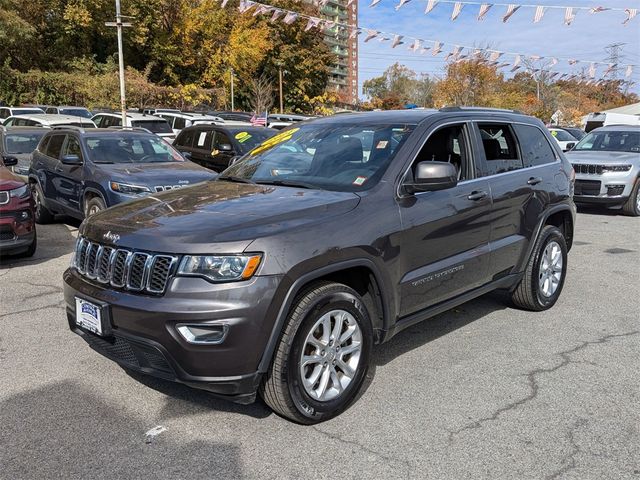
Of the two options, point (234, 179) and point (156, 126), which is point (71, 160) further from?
point (156, 126)

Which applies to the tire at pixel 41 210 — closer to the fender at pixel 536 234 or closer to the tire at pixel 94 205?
the tire at pixel 94 205

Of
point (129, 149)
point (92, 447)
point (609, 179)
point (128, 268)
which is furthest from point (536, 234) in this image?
point (609, 179)

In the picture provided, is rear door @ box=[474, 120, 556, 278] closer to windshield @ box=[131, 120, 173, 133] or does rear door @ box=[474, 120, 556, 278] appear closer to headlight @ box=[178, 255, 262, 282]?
headlight @ box=[178, 255, 262, 282]

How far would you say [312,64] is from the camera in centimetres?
5528

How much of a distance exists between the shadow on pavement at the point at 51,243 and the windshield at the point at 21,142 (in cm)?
231

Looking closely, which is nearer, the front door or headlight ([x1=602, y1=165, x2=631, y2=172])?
the front door

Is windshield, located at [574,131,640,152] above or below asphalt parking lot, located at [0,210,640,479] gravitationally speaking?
above

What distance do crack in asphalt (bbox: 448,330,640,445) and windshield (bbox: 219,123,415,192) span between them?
159 cm

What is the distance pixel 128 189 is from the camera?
7.86 m

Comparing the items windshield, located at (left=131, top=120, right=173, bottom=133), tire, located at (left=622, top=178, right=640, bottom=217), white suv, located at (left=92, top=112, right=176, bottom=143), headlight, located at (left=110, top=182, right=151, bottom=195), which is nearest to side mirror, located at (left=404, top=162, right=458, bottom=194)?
headlight, located at (left=110, top=182, right=151, bottom=195)

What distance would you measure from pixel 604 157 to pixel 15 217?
10757mm

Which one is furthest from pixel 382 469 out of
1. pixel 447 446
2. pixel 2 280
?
pixel 2 280

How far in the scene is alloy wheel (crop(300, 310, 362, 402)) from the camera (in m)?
3.27

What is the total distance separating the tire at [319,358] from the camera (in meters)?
3.11
